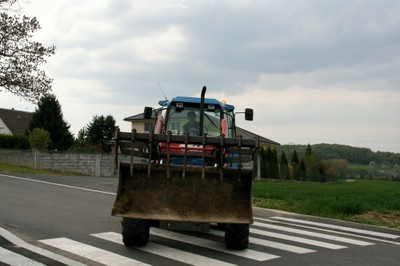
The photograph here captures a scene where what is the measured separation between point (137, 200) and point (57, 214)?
438 cm

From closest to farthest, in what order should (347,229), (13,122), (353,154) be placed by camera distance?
(347,229) < (353,154) < (13,122)

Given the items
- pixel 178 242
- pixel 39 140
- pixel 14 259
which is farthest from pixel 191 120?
pixel 39 140

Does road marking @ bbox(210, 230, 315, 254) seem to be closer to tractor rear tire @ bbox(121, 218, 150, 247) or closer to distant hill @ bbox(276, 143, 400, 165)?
tractor rear tire @ bbox(121, 218, 150, 247)

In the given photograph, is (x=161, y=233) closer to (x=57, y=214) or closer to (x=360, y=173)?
(x=57, y=214)

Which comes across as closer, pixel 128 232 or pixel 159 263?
pixel 159 263

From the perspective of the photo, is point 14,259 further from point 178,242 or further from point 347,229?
point 347,229

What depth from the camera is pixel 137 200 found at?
750cm

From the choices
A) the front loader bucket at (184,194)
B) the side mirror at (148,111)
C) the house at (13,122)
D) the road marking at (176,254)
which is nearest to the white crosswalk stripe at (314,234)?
the front loader bucket at (184,194)

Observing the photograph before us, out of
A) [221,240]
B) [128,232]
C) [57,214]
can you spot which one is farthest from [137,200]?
[57,214]

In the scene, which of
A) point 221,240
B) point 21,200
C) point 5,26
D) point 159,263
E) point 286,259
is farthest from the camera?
point 5,26

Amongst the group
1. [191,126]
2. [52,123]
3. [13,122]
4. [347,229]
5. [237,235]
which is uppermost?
[13,122]

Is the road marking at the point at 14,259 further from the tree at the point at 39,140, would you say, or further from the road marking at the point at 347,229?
the tree at the point at 39,140

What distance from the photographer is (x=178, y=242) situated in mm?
8219

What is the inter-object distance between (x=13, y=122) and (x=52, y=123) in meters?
22.7
